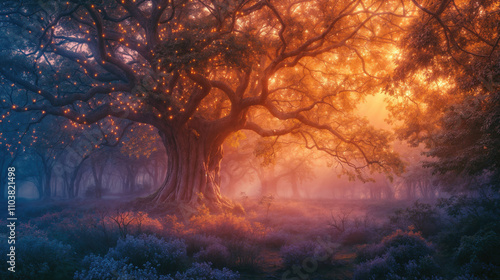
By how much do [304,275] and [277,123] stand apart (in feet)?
53.1

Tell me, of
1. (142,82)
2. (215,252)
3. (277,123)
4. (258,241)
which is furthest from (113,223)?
(277,123)

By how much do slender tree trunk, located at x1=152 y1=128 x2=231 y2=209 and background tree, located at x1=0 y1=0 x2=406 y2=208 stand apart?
6 centimetres

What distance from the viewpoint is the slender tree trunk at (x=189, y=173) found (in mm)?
15367

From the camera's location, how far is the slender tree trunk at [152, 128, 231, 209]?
605 inches

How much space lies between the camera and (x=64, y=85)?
53.3 feet

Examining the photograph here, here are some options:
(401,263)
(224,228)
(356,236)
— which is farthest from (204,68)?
(356,236)

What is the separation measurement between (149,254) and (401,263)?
657 centimetres

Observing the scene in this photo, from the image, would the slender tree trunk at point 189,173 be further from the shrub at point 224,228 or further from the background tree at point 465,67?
the background tree at point 465,67

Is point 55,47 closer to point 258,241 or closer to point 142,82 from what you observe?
point 142,82

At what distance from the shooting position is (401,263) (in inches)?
281

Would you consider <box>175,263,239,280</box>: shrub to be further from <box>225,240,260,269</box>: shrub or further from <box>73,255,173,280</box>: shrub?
<box>225,240,260,269</box>: shrub

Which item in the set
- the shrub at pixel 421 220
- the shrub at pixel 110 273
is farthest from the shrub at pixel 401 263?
the shrub at pixel 110 273

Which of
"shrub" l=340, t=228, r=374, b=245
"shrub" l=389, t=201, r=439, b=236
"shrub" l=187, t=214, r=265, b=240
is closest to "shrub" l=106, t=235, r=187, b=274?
"shrub" l=187, t=214, r=265, b=240

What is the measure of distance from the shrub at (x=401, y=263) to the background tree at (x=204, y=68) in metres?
6.92
